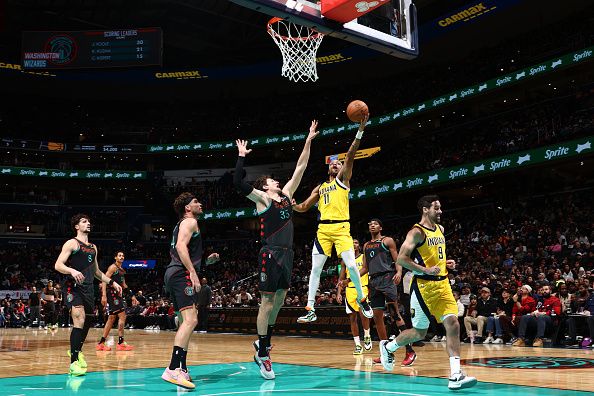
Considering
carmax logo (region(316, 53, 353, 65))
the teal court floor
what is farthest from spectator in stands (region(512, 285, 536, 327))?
carmax logo (region(316, 53, 353, 65))

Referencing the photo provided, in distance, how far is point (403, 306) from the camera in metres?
15.8

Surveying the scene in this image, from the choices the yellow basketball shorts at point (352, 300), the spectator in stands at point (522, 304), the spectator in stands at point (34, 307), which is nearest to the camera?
the yellow basketball shorts at point (352, 300)

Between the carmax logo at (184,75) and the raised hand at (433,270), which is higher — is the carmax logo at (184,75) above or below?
above

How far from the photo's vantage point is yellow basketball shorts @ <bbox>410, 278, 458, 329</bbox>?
696 cm

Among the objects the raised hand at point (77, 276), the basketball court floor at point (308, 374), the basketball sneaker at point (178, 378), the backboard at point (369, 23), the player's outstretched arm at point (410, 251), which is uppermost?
the backboard at point (369, 23)

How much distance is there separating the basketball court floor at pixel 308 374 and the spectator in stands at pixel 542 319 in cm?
188

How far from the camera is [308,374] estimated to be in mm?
8391

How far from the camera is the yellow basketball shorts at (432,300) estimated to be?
6.96m

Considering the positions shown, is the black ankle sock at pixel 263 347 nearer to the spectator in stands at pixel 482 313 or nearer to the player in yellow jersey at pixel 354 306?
the player in yellow jersey at pixel 354 306

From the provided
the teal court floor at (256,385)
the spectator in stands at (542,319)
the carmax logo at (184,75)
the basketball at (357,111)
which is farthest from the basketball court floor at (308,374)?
the carmax logo at (184,75)

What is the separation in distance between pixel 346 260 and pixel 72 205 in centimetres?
3897

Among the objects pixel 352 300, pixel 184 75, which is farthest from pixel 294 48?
pixel 184 75

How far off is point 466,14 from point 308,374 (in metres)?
25.2

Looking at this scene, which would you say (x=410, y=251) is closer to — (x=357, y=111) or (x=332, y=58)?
(x=357, y=111)
